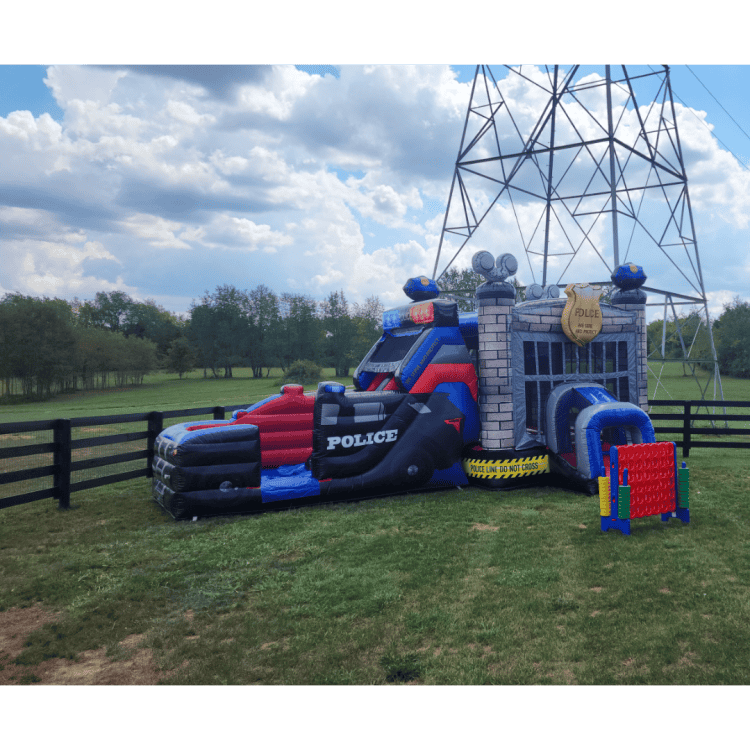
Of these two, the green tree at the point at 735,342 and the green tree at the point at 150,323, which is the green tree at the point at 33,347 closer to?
the green tree at the point at 150,323

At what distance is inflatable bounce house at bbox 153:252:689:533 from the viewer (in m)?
6.85

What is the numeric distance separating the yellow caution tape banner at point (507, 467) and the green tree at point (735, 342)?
146ft

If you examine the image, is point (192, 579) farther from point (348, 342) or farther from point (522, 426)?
point (348, 342)

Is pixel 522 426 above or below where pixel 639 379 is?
below

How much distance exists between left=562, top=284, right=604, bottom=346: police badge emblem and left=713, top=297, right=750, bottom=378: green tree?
43432 mm

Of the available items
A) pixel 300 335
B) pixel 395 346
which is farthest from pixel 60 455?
pixel 300 335

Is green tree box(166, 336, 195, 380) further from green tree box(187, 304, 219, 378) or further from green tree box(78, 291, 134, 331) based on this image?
green tree box(78, 291, 134, 331)

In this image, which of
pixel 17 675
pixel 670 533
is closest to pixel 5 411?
pixel 17 675

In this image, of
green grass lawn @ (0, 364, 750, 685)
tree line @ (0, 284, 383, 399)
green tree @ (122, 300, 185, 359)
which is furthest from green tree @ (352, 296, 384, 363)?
green grass lawn @ (0, 364, 750, 685)

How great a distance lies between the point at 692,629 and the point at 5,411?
32222 mm

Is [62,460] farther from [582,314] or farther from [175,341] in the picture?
[175,341]

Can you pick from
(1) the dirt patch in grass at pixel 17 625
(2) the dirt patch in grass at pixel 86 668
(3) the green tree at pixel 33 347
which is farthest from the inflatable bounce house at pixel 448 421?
(3) the green tree at pixel 33 347

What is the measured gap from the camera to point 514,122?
1507 cm

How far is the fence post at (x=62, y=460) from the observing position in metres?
7.15
